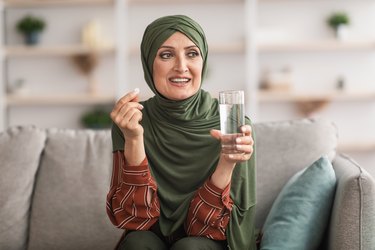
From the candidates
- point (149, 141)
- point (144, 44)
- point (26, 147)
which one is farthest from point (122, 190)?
point (26, 147)

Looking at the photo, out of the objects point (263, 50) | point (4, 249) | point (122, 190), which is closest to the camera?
point (122, 190)

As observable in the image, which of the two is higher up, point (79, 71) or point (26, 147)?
point (79, 71)

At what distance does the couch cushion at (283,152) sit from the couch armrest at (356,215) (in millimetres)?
481

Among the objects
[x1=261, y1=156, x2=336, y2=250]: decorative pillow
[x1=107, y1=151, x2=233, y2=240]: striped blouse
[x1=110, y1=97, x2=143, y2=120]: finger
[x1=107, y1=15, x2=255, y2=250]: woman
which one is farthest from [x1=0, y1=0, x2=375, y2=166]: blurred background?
[x1=110, y1=97, x2=143, y2=120]: finger

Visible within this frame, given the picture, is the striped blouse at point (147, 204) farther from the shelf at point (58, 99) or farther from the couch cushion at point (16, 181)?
the shelf at point (58, 99)

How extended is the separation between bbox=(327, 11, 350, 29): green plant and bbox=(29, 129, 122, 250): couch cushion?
3.64 m

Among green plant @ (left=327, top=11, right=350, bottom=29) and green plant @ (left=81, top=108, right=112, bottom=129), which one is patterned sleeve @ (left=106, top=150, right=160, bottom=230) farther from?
green plant @ (left=327, top=11, right=350, bottom=29)

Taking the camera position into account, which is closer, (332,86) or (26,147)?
(26,147)

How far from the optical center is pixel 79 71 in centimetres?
599

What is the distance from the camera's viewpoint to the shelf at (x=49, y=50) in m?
5.74

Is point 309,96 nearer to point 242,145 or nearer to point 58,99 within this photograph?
point 58,99

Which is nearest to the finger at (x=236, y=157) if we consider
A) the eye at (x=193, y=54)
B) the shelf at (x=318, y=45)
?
the eye at (x=193, y=54)

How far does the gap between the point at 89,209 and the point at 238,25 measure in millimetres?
3706

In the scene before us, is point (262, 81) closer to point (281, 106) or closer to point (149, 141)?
point (281, 106)
